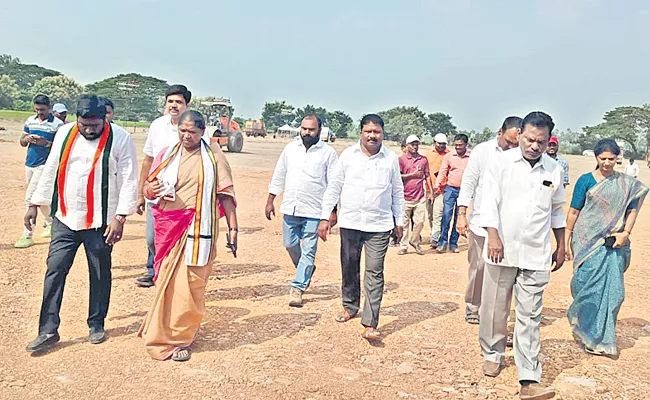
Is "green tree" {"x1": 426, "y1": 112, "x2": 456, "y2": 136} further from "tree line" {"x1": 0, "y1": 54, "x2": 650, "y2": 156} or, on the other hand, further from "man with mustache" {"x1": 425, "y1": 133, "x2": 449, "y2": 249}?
"man with mustache" {"x1": 425, "y1": 133, "x2": 449, "y2": 249}

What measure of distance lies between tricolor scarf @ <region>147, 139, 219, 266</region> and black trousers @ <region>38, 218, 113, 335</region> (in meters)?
0.68

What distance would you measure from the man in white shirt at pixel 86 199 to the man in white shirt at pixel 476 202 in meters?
2.91

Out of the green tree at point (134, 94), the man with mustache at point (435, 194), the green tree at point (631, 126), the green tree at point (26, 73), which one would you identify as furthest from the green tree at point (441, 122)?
Answer: the man with mustache at point (435, 194)

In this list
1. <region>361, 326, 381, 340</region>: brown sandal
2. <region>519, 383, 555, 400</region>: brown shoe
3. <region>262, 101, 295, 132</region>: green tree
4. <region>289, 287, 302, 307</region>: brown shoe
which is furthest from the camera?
<region>262, 101, 295, 132</region>: green tree

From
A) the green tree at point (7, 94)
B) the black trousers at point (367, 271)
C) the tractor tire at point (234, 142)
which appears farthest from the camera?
the green tree at point (7, 94)

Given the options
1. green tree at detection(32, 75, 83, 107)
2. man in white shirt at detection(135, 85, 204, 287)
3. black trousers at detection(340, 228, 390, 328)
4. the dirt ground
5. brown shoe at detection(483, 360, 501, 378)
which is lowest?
the dirt ground

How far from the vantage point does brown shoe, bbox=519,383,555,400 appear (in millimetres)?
3859

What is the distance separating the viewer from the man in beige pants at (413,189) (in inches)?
351

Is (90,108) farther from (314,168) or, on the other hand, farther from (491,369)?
(491,369)

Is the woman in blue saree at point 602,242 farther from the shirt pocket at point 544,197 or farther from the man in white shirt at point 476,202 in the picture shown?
the shirt pocket at point 544,197

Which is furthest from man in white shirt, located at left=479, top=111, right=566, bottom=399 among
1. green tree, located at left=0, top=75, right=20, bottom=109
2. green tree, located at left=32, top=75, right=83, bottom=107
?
green tree, located at left=32, top=75, right=83, bottom=107

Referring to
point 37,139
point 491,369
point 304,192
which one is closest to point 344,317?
point 304,192

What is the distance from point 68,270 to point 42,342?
1.76 feet

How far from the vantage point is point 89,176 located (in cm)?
438
